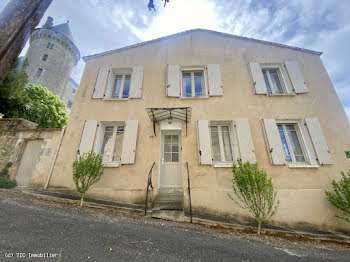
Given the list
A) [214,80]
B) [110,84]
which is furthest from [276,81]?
[110,84]

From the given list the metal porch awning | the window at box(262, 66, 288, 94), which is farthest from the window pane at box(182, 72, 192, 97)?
the window at box(262, 66, 288, 94)

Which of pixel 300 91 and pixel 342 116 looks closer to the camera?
pixel 342 116

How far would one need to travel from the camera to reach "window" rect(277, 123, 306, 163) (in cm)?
427

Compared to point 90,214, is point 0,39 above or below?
above

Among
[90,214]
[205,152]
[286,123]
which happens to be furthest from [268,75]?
[90,214]

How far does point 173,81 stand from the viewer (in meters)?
5.25

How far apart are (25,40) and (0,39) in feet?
0.82

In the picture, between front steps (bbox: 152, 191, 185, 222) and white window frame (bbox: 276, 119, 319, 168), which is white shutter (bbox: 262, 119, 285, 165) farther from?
front steps (bbox: 152, 191, 185, 222)

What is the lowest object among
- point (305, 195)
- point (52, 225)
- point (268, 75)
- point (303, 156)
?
point (52, 225)

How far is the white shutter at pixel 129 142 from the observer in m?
4.27

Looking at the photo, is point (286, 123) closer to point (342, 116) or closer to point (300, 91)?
point (300, 91)

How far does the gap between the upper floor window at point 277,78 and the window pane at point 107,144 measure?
5364 millimetres

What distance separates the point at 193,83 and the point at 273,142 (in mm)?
3366

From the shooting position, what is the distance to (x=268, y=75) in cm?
544
